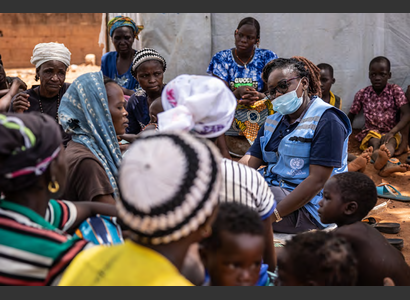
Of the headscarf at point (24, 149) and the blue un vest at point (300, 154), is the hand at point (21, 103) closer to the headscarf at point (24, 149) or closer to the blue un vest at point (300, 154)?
the blue un vest at point (300, 154)

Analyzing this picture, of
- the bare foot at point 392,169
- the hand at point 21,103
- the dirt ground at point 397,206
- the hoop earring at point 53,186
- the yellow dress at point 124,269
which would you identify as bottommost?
the dirt ground at point 397,206

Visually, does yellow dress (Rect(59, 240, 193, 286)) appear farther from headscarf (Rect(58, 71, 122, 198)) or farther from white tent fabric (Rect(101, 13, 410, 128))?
white tent fabric (Rect(101, 13, 410, 128))

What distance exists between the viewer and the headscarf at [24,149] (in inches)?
68.1

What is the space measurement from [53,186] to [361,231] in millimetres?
1638

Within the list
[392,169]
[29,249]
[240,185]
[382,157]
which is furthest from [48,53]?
[392,169]

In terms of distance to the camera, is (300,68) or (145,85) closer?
(300,68)

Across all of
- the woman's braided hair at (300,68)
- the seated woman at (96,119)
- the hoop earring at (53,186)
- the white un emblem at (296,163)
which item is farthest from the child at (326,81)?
the hoop earring at (53,186)

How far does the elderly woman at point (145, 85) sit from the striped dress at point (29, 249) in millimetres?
3317

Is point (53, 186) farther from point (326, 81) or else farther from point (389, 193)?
point (326, 81)

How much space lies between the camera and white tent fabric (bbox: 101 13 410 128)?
25.2 feet

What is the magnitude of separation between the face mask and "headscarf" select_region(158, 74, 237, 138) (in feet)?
4.43

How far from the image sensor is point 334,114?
12.2ft

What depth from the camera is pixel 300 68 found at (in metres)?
3.87

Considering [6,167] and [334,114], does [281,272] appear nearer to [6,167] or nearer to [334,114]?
[6,167]
